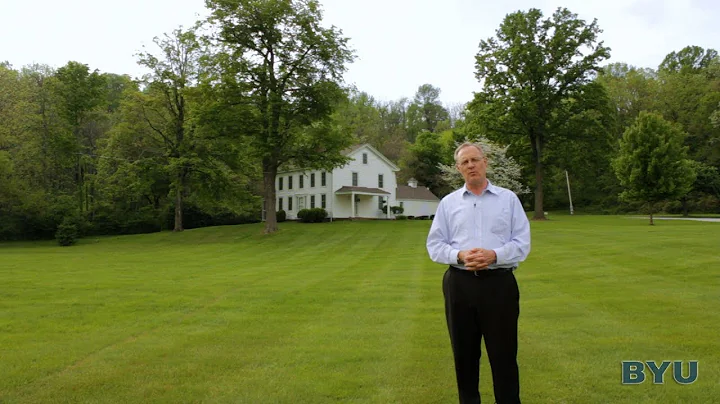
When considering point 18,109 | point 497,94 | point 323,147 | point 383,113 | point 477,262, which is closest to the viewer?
point 477,262

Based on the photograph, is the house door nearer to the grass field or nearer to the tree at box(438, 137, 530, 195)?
the tree at box(438, 137, 530, 195)

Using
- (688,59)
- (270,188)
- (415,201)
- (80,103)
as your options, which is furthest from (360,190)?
(688,59)

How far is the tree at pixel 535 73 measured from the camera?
34219mm

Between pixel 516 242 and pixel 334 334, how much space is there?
371 centimetres

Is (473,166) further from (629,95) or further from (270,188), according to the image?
(629,95)

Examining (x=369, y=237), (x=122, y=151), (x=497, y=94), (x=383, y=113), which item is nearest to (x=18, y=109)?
(x=122, y=151)

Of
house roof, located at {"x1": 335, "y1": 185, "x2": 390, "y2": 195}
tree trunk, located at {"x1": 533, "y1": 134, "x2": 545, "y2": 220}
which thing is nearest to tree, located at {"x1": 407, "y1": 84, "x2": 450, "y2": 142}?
house roof, located at {"x1": 335, "y1": 185, "x2": 390, "y2": 195}

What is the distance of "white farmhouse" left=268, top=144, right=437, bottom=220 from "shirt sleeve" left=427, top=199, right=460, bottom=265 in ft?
130

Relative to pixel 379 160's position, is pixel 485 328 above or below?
below

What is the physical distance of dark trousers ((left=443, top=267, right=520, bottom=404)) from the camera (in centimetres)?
326

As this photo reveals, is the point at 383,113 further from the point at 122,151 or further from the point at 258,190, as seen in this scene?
the point at 122,151

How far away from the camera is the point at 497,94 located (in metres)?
36.5

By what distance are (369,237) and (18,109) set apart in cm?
2709

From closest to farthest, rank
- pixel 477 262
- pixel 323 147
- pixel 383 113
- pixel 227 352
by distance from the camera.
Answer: pixel 477 262
pixel 227 352
pixel 323 147
pixel 383 113
